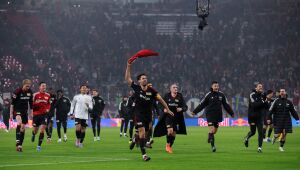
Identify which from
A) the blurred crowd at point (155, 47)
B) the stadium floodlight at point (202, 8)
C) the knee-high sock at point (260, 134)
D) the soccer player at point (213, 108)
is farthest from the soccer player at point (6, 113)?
the knee-high sock at point (260, 134)

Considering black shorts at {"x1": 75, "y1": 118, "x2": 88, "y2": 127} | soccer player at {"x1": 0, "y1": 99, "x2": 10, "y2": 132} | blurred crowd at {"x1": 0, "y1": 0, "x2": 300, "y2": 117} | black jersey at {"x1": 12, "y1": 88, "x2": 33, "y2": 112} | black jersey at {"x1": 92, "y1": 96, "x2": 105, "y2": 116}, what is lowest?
soccer player at {"x1": 0, "y1": 99, "x2": 10, "y2": 132}

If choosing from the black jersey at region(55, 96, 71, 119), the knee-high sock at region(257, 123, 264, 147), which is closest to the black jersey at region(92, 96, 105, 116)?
the black jersey at region(55, 96, 71, 119)

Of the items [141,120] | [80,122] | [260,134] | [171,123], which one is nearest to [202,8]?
[80,122]

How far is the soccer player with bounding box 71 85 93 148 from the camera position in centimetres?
2822

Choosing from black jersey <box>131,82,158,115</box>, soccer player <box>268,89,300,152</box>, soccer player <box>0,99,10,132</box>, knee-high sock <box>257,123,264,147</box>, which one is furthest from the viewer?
soccer player <box>0,99,10,132</box>

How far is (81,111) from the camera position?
28797 mm

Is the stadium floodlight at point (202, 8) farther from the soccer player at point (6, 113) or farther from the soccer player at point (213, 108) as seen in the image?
the soccer player at point (6, 113)

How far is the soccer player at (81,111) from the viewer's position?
28.2 metres

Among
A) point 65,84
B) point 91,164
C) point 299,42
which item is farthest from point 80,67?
point 91,164

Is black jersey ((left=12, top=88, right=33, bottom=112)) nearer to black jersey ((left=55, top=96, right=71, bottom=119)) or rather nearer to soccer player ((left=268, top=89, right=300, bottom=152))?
black jersey ((left=55, top=96, right=71, bottom=119))

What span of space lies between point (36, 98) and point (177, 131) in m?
5.53

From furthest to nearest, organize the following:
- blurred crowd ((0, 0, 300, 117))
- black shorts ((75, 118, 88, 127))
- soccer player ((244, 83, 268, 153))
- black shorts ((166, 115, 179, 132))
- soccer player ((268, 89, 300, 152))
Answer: blurred crowd ((0, 0, 300, 117)) < black shorts ((75, 118, 88, 127)) < soccer player ((268, 89, 300, 152)) < soccer player ((244, 83, 268, 153)) < black shorts ((166, 115, 179, 132))

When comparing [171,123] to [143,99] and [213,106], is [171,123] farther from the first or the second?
[143,99]

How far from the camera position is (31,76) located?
61.3m
